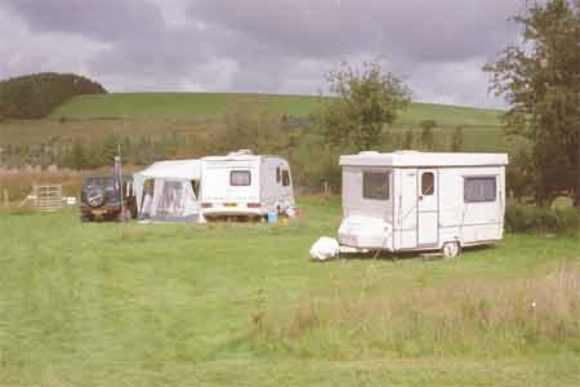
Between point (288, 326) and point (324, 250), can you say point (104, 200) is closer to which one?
point (324, 250)

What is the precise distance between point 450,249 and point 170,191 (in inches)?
431

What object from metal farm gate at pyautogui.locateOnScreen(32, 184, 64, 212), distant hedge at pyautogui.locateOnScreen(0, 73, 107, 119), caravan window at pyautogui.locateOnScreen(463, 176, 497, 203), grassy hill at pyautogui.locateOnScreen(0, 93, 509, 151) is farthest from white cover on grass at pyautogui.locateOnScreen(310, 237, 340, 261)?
distant hedge at pyautogui.locateOnScreen(0, 73, 107, 119)

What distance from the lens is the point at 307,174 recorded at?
36156 mm

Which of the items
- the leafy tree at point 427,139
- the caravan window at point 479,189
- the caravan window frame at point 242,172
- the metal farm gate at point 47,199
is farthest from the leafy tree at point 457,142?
the caravan window at point 479,189

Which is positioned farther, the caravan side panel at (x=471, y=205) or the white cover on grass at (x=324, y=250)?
the caravan side panel at (x=471, y=205)

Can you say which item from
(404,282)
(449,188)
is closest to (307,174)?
(449,188)

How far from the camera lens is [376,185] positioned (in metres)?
15.6

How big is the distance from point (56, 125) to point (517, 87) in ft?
133

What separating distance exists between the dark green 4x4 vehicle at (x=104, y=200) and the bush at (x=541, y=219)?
36.9 feet

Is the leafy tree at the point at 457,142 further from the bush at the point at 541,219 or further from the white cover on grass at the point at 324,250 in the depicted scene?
the white cover on grass at the point at 324,250

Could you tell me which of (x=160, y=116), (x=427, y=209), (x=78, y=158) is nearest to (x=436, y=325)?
(x=427, y=209)

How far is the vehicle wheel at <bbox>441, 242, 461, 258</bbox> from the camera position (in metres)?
15.8

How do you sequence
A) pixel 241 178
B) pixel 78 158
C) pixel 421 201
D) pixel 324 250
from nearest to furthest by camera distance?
pixel 324 250, pixel 421 201, pixel 241 178, pixel 78 158

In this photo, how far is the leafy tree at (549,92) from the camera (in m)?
19.0
